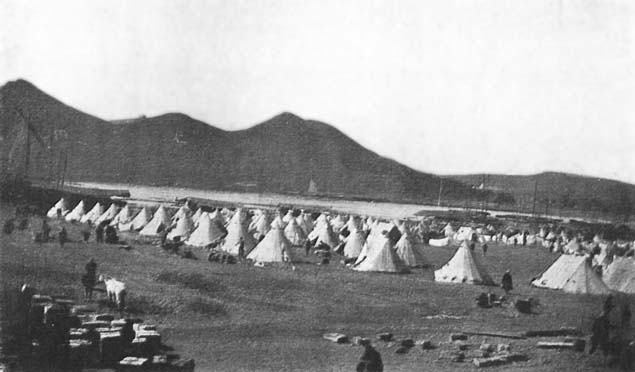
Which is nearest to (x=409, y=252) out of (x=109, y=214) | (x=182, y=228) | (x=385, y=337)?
(x=385, y=337)

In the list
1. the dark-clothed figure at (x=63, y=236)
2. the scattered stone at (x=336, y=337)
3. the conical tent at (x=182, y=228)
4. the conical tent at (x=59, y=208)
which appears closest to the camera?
the scattered stone at (x=336, y=337)

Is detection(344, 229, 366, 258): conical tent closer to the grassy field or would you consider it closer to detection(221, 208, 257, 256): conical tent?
detection(221, 208, 257, 256): conical tent

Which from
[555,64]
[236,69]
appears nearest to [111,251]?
[236,69]

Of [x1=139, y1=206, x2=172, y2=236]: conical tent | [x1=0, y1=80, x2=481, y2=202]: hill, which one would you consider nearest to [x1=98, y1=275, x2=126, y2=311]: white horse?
[x1=139, y1=206, x2=172, y2=236]: conical tent

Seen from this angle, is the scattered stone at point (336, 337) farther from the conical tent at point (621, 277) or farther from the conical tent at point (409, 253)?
the conical tent at point (621, 277)

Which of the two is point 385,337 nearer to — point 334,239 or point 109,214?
point 334,239

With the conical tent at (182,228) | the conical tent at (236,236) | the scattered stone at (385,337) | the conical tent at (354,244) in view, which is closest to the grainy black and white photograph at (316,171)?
the scattered stone at (385,337)

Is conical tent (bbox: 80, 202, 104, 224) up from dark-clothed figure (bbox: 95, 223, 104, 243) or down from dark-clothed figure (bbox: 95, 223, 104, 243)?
up
